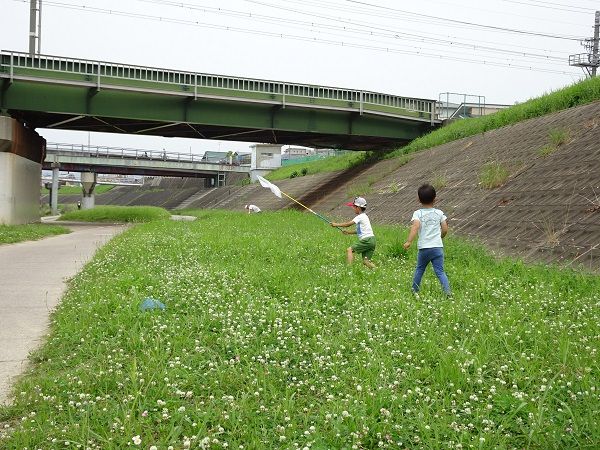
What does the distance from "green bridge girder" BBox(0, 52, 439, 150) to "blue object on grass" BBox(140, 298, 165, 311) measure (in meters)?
22.2

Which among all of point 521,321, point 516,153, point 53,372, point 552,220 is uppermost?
point 516,153

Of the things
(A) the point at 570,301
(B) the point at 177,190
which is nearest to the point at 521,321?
(A) the point at 570,301

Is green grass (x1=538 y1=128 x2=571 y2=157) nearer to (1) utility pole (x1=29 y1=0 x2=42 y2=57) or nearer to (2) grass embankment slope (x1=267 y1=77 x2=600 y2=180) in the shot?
(2) grass embankment slope (x1=267 y1=77 x2=600 y2=180)

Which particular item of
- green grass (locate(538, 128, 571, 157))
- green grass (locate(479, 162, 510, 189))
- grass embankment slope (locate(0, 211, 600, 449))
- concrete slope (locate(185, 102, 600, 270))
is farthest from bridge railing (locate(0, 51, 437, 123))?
grass embankment slope (locate(0, 211, 600, 449))

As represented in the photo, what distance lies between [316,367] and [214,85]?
26.9 metres

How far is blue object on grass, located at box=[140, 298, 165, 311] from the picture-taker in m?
6.44

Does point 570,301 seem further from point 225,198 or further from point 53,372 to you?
point 225,198

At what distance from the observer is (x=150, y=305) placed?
649 cm

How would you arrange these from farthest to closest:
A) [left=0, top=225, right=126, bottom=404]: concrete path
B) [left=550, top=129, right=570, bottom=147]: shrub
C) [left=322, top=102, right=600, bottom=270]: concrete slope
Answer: [left=550, top=129, right=570, bottom=147]: shrub → [left=322, top=102, right=600, bottom=270]: concrete slope → [left=0, top=225, right=126, bottom=404]: concrete path

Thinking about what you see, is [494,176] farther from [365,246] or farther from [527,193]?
[365,246]

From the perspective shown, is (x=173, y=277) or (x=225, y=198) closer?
(x=173, y=277)

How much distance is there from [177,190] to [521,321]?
8672cm

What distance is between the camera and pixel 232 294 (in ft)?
23.8

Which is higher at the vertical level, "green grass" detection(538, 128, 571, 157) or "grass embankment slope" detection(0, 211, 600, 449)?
"green grass" detection(538, 128, 571, 157)
